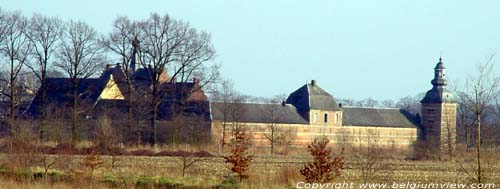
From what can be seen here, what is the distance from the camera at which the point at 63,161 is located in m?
26.9

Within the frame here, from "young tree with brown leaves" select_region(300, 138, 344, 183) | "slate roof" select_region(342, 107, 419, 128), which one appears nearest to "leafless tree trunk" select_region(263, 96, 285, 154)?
"slate roof" select_region(342, 107, 419, 128)

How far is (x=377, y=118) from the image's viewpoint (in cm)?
8700

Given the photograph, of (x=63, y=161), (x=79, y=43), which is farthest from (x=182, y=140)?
(x=63, y=161)

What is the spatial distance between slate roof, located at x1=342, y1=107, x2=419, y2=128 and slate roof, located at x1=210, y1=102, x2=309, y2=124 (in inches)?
242

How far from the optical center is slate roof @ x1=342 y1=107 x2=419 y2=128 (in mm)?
85719

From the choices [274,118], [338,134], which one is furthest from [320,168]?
[338,134]

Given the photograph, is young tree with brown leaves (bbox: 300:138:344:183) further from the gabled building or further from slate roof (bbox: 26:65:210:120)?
the gabled building

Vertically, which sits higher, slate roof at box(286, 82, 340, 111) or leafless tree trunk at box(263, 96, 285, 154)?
slate roof at box(286, 82, 340, 111)

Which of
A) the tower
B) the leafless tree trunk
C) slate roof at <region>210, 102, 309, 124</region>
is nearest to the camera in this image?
slate roof at <region>210, 102, 309, 124</region>

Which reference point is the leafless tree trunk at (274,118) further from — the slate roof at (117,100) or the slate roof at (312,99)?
the slate roof at (117,100)

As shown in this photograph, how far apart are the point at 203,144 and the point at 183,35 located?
22.4 feet

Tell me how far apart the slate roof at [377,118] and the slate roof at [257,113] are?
20.2 ft

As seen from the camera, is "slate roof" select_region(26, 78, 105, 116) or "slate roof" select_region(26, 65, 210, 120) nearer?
"slate roof" select_region(26, 65, 210, 120)

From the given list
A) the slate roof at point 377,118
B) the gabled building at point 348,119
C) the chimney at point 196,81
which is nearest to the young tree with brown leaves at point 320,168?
the chimney at point 196,81
